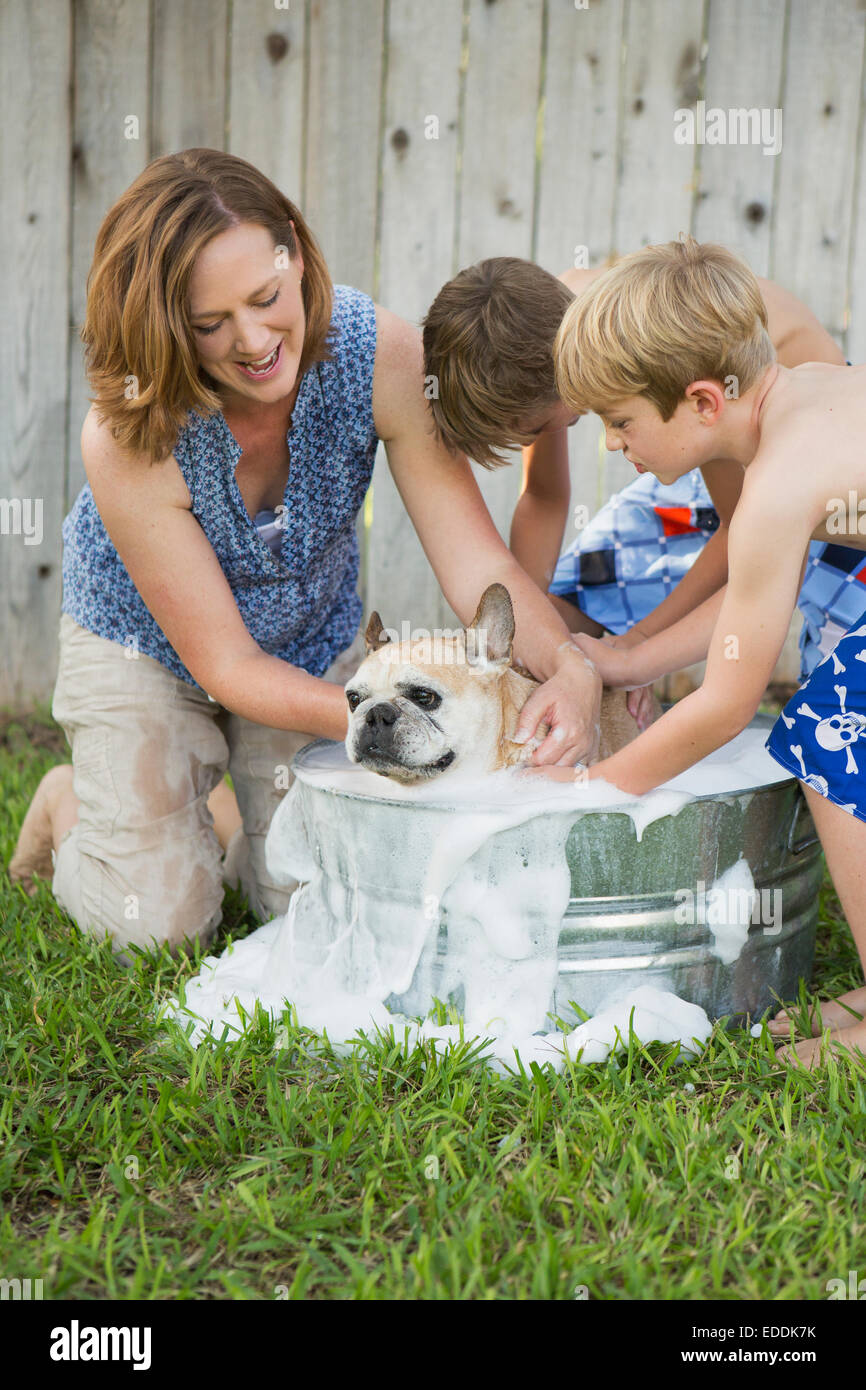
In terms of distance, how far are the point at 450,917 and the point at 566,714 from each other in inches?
20.0

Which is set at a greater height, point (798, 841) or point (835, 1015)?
point (798, 841)

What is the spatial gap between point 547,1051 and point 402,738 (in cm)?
63

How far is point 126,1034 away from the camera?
2.45 meters

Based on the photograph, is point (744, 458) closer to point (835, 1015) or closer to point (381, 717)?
point (381, 717)

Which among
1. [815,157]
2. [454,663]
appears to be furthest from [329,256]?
[454,663]

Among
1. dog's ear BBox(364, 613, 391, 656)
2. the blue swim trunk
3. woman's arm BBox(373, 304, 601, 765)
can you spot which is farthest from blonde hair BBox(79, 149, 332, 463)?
the blue swim trunk

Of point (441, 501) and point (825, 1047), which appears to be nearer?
point (825, 1047)

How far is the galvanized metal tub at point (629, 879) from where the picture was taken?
225 centimetres

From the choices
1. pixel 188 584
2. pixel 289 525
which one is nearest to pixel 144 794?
pixel 188 584

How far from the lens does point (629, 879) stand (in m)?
2.28

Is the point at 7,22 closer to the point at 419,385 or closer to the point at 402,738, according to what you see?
the point at 419,385

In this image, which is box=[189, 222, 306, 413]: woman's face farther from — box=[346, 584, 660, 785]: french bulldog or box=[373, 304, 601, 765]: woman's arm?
box=[346, 584, 660, 785]: french bulldog

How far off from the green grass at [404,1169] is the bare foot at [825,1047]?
0.03m
